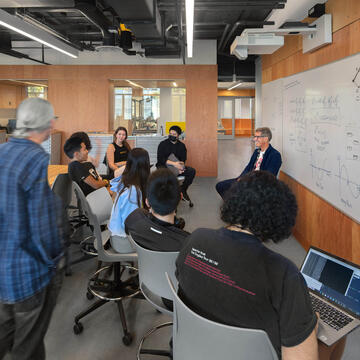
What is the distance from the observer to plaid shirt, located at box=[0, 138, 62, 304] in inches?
52.1

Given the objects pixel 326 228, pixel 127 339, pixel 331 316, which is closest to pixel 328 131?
pixel 326 228

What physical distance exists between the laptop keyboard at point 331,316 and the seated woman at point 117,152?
3.83 metres

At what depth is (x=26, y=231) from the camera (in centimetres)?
136

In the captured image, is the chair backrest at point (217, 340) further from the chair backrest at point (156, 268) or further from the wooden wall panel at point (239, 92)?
the wooden wall panel at point (239, 92)

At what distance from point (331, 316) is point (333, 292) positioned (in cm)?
14

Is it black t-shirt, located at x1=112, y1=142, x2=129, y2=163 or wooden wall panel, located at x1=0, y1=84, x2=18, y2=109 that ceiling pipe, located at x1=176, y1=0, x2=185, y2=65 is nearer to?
black t-shirt, located at x1=112, y1=142, x2=129, y2=163

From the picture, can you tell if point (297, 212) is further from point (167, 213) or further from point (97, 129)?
point (97, 129)

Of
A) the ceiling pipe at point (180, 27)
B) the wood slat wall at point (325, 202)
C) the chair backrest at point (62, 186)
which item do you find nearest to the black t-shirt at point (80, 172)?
the chair backrest at point (62, 186)

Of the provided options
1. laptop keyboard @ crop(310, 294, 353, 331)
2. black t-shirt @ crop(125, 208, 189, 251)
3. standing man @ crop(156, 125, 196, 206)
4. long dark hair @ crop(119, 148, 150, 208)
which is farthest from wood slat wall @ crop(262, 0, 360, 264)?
standing man @ crop(156, 125, 196, 206)

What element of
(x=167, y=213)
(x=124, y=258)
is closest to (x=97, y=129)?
(x=124, y=258)

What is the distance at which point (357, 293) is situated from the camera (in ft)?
4.56

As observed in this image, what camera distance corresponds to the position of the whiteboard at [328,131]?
274 cm

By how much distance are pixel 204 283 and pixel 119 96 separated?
460 inches

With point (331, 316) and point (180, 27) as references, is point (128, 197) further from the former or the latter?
point (180, 27)
